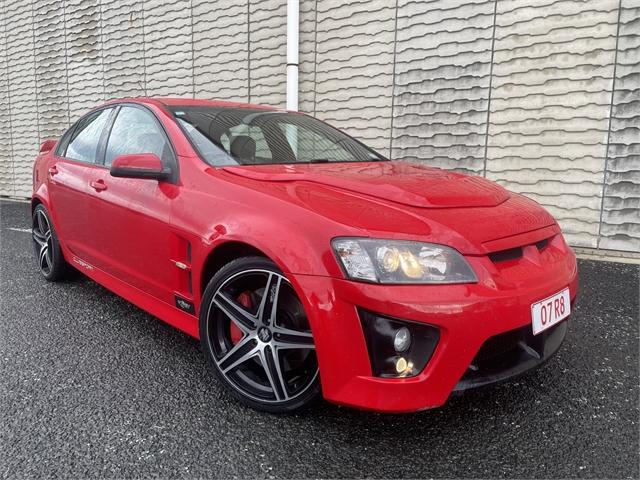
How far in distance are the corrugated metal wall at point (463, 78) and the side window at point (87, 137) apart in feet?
11.5

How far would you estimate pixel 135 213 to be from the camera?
2576mm

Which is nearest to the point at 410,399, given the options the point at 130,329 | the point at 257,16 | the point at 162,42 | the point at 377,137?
the point at 130,329

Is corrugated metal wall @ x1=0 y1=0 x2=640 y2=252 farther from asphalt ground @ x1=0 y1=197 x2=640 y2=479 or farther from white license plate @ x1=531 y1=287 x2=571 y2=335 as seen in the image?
white license plate @ x1=531 y1=287 x2=571 y2=335

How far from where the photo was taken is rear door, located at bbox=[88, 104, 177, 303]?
7.97ft

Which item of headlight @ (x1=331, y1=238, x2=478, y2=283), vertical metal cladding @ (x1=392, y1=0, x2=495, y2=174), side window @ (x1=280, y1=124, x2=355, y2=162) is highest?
vertical metal cladding @ (x1=392, y1=0, x2=495, y2=174)

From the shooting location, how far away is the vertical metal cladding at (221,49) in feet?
23.6

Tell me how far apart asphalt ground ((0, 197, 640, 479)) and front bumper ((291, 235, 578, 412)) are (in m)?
0.25

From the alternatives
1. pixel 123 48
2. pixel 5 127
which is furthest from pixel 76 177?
pixel 5 127

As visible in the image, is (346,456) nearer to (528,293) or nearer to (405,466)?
(405,466)

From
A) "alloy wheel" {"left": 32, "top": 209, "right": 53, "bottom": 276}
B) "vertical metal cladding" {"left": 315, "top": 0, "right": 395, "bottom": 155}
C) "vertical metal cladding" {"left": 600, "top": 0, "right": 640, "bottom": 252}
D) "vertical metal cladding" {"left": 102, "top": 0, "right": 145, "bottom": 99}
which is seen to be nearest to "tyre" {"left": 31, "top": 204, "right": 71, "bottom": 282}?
"alloy wheel" {"left": 32, "top": 209, "right": 53, "bottom": 276}

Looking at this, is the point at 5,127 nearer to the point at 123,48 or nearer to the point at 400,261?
the point at 123,48

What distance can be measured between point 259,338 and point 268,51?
231 inches

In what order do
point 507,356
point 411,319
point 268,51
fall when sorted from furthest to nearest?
→ point 268,51 < point 507,356 < point 411,319

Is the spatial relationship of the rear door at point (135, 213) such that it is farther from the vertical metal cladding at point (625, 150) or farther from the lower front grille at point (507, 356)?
the vertical metal cladding at point (625, 150)
